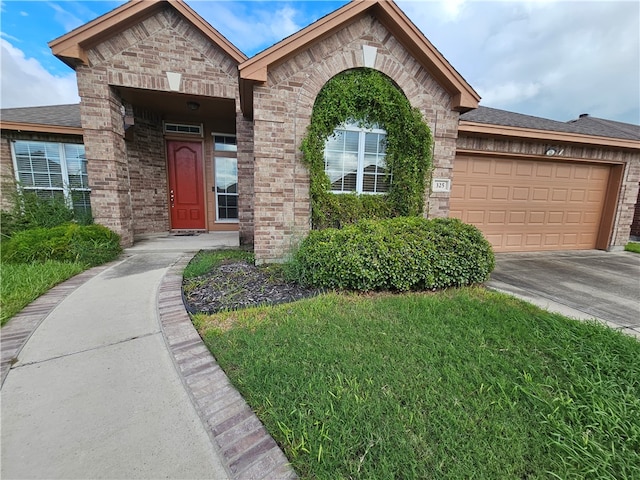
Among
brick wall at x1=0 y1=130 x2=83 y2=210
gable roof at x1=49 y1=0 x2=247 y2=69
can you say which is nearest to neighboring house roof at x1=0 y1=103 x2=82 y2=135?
brick wall at x1=0 y1=130 x2=83 y2=210

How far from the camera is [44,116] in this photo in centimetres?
739

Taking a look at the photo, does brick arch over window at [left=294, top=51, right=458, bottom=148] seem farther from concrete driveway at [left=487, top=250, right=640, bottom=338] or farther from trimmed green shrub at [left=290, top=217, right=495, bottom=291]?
concrete driveway at [left=487, top=250, right=640, bottom=338]

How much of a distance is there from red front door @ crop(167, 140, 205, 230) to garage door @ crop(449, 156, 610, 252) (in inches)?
284

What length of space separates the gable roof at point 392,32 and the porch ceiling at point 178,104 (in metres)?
2.04

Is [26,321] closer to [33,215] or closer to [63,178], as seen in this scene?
[33,215]

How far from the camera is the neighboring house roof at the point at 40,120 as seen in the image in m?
6.59

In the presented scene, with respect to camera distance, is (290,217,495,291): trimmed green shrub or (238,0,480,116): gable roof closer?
(290,217,495,291): trimmed green shrub

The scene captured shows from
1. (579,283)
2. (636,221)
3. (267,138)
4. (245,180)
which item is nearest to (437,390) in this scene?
(267,138)

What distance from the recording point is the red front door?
824 cm

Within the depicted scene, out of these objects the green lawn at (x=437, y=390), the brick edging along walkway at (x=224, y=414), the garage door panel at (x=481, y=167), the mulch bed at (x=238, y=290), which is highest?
the garage door panel at (x=481, y=167)

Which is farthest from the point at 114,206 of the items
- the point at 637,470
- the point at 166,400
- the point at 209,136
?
the point at 637,470

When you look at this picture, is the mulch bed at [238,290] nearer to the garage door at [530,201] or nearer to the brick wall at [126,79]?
the brick wall at [126,79]

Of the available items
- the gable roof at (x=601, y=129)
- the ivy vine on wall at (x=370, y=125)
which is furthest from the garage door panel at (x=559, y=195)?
the ivy vine on wall at (x=370, y=125)

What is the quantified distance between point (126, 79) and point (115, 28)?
0.92 meters
